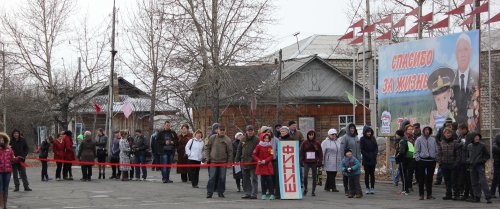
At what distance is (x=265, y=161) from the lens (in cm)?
1859

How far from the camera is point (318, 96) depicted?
56250 mm

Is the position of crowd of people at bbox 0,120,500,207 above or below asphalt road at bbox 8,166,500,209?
above

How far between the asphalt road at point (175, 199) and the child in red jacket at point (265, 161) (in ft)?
2.02

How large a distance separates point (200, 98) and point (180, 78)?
3.78 meters

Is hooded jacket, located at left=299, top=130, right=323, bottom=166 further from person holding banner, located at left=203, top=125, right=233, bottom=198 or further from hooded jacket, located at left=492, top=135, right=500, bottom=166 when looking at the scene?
hooded jacket, located at left=492, top=135, right=500, bottom=166

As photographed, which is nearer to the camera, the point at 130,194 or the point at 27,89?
the point at 130,194

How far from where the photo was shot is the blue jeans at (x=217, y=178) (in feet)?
62.9

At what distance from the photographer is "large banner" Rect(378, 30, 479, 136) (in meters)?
20.7

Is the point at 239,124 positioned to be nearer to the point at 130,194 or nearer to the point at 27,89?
the point at 27,89

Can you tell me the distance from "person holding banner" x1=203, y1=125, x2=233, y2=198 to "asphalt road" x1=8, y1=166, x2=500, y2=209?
0.43m

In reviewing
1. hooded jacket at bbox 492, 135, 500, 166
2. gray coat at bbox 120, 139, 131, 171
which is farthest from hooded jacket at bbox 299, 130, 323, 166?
gray coat at bbox 120, 139, 131, 171

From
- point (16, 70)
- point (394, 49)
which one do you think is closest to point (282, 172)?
point (394, 49)

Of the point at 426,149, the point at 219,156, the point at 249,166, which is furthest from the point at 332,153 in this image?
the point at 219,156

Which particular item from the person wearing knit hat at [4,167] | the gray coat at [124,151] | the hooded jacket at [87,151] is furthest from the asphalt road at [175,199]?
the hooded jacket at [87,151]
